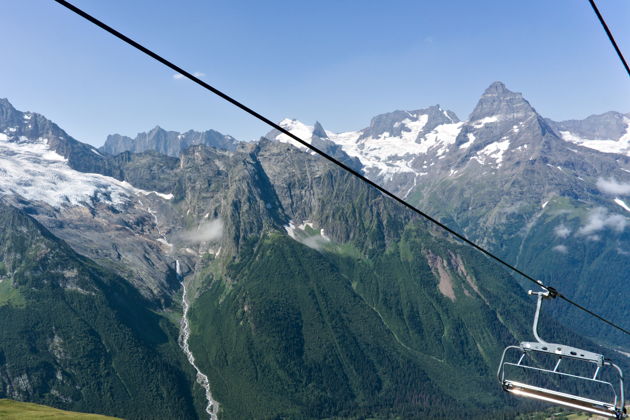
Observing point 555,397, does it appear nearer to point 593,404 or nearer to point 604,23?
point 593,404

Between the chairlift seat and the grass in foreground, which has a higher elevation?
the chairlift seat

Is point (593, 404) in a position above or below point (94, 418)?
above

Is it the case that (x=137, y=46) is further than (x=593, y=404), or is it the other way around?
(x=593, y=404)

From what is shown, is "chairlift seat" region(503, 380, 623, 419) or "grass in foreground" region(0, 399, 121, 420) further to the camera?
"grass in foreground" region(0, 399, 121, 420)

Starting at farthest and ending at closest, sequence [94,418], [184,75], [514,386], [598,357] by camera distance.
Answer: [94,418] → [514,386] → [598,357] → [184,75]

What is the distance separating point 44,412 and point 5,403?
1659cm

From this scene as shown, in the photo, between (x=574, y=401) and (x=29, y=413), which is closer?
(x=574, y=401)

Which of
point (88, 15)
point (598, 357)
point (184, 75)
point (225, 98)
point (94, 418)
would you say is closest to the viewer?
point (88, 15)

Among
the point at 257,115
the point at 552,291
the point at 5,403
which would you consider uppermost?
the point at 257,115

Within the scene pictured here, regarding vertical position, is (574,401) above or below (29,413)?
above

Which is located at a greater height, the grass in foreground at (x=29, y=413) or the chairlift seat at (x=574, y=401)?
the chairlift seat at (x=574, y=401)

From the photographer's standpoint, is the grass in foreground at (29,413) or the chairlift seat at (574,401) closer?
the chairlift seat at (574,401)

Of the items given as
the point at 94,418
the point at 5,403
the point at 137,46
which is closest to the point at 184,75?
the point at 137,46

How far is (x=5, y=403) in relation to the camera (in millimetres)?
162125
